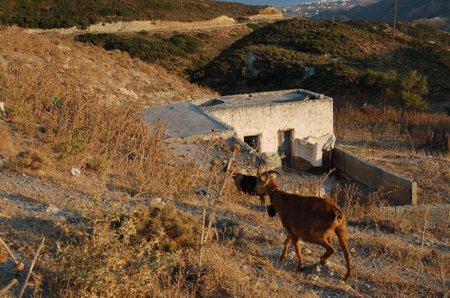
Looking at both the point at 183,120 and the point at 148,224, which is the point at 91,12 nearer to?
the point at 183,120

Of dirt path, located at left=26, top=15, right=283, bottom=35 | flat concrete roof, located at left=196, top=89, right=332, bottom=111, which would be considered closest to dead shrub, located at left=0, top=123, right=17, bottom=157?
flat concrete roof, located at left=196, top=89, right=332, bottom=111

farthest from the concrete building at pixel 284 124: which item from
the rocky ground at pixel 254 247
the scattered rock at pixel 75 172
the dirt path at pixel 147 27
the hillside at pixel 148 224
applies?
the dirt path at pixel 147 27

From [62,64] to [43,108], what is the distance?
10516 mm

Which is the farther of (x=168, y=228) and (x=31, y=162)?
(x=31, y=162)

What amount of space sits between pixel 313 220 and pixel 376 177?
9.60 m

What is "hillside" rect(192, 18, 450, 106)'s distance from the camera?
33.8 meters

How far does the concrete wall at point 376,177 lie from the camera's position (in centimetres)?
1213

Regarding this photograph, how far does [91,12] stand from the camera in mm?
51500

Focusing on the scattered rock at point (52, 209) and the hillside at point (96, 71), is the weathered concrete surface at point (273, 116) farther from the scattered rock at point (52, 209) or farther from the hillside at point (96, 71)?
the scattered rock at point (52, 209)

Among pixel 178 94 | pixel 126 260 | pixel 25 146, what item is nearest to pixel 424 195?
pixel 25 146

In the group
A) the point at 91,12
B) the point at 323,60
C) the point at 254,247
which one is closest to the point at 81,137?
the point at 254,247

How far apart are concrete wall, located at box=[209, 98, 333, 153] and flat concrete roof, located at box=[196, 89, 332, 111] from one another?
0.32 m

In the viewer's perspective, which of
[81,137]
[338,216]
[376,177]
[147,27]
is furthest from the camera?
[147,27]

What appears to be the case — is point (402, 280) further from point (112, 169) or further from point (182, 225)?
point (112, 169)
